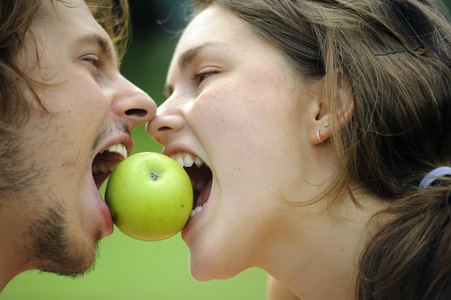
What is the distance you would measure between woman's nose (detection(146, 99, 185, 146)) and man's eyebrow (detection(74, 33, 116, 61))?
0.40 meters

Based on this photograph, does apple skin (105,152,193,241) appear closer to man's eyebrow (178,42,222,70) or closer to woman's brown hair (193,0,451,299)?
man's eyebrow (178,42,222,70)

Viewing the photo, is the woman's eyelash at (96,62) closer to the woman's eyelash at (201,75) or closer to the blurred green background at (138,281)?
the woman's eyelash at (201,75)

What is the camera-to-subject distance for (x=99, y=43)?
2943mm

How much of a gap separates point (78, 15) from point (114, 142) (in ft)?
2.24

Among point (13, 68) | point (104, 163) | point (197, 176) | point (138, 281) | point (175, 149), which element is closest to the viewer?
point (13, 68)

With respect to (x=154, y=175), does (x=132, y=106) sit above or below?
above

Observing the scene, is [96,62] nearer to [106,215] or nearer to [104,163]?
[104,163]

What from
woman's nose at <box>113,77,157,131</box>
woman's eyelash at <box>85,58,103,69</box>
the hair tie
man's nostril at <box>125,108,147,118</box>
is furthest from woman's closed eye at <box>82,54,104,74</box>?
the hair tie

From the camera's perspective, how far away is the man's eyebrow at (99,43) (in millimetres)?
2838

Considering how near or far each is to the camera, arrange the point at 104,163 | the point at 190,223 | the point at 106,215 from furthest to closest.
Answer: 1. the point at 104,163
2. the point at 190,223
3. the point at 106,215

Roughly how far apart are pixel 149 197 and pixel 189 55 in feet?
2.78

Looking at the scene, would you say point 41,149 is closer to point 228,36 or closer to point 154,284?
point 228,36

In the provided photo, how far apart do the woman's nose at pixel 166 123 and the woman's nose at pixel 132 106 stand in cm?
4

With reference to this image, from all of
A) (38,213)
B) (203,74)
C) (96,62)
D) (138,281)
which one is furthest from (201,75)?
(138,281)
